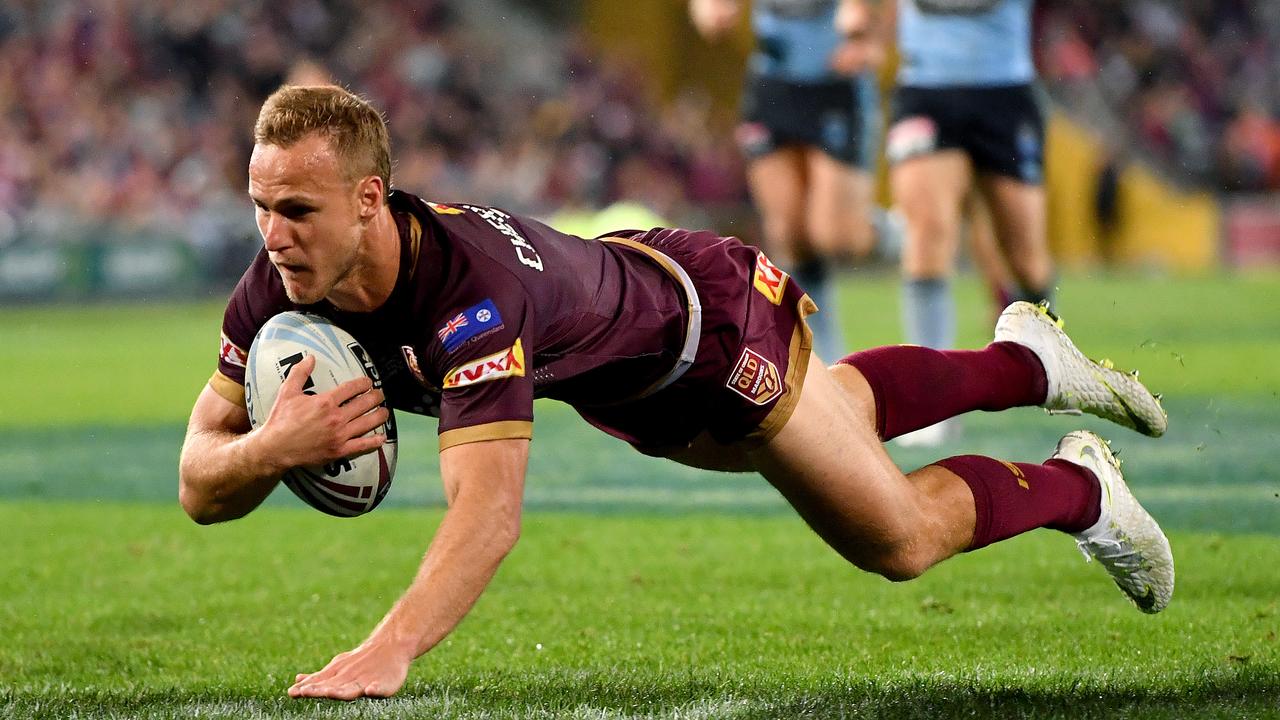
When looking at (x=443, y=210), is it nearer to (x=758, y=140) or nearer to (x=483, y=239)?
(x=483, y=239)

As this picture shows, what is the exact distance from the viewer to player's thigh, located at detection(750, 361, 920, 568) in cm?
414

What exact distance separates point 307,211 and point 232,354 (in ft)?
2.41

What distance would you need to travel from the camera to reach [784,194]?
377 inches

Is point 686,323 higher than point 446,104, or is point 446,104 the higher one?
point 686,323

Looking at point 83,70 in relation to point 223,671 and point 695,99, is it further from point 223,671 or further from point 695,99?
point 223,671

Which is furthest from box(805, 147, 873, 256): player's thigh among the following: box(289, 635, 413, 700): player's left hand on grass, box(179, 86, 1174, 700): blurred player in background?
box(289, 635, 413, 700): player's left hand on grass

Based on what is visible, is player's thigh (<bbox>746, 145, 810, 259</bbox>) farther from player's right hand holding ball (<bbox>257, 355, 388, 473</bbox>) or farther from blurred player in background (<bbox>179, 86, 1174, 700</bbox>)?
player's right hand holding ball (<bbox>257, 355, 388, 473</bbox>)

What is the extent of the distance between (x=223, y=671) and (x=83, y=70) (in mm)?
20082

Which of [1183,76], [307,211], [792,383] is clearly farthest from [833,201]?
[1183,76]

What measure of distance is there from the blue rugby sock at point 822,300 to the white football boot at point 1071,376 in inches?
164

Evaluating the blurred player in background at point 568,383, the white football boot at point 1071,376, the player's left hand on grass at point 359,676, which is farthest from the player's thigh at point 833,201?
the player's left hand on grass at point 359,676

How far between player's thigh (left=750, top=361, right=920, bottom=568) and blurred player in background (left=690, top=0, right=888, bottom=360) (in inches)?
196

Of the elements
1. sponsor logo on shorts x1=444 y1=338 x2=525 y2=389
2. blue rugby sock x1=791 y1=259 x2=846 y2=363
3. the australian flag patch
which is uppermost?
the australian flag patch

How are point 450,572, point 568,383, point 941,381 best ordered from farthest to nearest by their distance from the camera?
point 941,381, point 568,383, point 450,572
